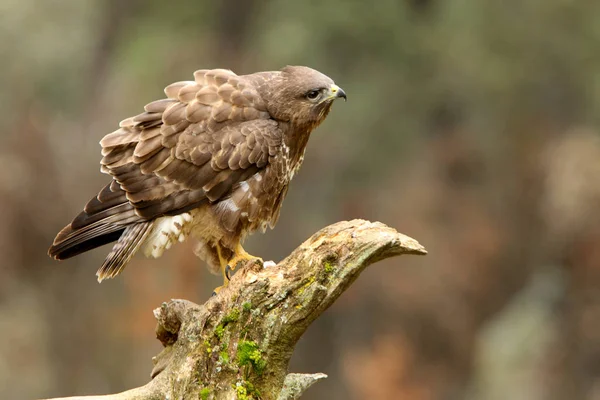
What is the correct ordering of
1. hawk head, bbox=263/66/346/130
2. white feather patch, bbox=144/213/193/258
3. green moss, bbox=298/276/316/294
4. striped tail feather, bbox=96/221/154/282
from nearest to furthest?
green moss, bbox=298/276/316/294
striped tail feather, bbox=96/221/154/282
white feather patch, bbox=144/213/193/258
hawk head, bbox=263/66/346/130

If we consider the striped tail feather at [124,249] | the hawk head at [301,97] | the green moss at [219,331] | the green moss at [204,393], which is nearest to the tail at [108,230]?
the striped tail feather at [124,249]

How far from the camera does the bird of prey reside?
193 inches

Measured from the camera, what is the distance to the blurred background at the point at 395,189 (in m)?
9.67

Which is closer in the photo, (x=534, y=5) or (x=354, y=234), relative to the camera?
(x=354, y=234)

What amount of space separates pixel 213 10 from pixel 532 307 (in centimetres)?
565

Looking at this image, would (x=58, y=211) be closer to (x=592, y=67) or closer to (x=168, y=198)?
(x=168, y=198)

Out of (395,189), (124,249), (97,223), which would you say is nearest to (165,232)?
(124,249)

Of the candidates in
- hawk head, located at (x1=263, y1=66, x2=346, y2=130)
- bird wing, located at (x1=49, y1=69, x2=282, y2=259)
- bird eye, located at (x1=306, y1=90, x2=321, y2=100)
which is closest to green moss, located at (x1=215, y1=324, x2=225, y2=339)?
bird wing, located at (x1=49, y1=69, x2=282, y2=259)

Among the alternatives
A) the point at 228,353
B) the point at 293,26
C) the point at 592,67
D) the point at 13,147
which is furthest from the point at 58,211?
the point at 592,67

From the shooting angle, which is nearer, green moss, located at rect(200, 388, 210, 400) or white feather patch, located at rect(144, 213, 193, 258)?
green moss, located at rect(200, 388, 210, 400)

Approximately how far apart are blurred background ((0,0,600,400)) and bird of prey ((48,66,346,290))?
14.4 feet

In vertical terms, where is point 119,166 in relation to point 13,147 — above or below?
below

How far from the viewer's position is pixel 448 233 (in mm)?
10281

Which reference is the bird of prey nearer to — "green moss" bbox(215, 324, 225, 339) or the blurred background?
"green moss" bbox(215, 324, 225, 339)
